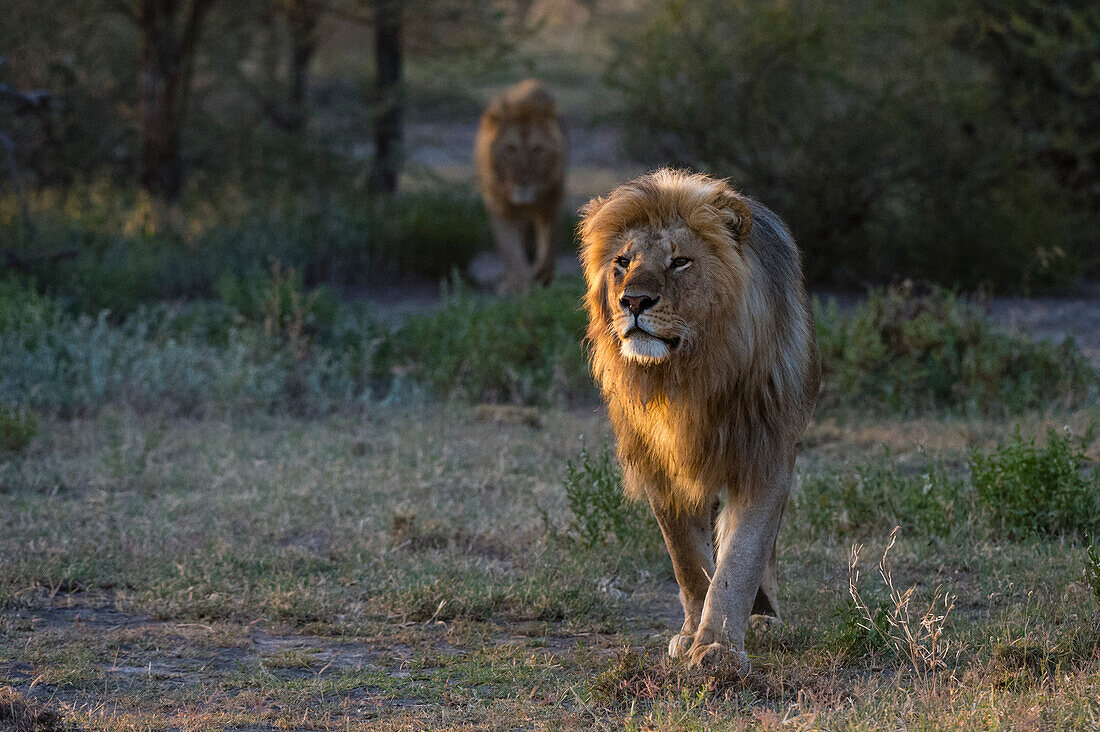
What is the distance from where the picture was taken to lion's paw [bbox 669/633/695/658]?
4133 mm

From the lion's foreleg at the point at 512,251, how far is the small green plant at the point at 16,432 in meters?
5.59

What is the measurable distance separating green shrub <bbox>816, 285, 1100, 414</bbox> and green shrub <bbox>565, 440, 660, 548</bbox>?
304 centimetres

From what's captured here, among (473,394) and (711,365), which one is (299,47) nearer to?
(473,394)

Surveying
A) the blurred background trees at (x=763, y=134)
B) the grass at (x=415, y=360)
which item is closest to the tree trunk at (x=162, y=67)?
the blurred background trees at (x=763, y=134)

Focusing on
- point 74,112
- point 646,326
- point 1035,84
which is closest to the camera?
point 646,326

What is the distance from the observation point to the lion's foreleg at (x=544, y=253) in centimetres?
1259

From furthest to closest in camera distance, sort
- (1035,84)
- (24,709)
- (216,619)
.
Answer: (1035,84), (216,619), (24,709)

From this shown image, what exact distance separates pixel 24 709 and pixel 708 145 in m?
10.8

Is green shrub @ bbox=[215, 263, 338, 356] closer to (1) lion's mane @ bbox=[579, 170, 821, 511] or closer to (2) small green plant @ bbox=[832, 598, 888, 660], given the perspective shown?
(1) lion's mane @ bbox=[579, 170, 821, 511]

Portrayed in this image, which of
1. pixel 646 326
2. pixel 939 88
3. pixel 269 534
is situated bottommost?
pixel 269 534

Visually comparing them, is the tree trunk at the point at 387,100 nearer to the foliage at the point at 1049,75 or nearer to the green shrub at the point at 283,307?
the green shrub at the point at 283,307

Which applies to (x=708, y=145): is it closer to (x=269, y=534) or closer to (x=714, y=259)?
(x=269, y=534)

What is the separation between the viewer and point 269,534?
229 inches

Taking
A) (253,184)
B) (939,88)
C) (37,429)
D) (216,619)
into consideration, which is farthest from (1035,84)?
(216,619)
